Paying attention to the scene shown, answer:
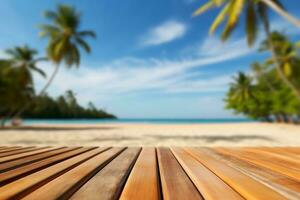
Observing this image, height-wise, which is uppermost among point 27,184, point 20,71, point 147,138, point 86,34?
point 86,34

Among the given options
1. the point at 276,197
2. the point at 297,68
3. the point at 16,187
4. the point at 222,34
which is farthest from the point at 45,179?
the point at 297,68

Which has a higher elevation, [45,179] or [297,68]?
[297,68]

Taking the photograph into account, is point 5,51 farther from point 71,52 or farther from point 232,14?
point 232,14

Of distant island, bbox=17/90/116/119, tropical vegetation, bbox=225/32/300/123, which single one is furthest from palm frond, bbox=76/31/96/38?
distant island, bbox=17/90/116/119

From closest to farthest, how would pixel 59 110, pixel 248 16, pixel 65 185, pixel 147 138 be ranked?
pixel 65 185
pixel 147 138
pixel 248 16
pixel 59 110

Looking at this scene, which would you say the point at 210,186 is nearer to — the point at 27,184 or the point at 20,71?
the point at 27,184

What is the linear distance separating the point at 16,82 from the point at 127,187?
2242 centimetres

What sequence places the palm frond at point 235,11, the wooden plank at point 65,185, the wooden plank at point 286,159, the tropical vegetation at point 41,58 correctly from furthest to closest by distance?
the tropical vegetation at point 41,58
the palm frond at point 235,11
the wooden plank at point 286,159
the wooden plank at point 65,185

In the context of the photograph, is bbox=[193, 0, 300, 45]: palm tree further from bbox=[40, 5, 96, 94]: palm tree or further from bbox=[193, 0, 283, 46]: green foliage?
bbox=[40, 5, 96, 94]: palm tree

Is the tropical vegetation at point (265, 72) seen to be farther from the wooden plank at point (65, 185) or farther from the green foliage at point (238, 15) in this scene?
the wooden plank at point (65, 185)

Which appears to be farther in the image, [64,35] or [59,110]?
[59,110]

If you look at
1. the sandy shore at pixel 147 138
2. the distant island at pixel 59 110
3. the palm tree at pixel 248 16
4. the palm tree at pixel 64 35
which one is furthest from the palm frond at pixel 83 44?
the distant island at pixel 59 110

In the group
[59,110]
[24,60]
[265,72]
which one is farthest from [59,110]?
[265,72]

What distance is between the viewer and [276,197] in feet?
2.74
